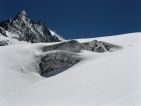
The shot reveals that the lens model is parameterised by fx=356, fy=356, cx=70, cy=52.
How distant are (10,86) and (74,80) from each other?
506cm

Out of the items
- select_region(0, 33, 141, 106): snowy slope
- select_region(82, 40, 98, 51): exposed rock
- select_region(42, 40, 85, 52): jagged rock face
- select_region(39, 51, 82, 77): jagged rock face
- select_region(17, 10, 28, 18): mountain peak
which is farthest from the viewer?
select_region(17, 10, 28, 18): mountain peak

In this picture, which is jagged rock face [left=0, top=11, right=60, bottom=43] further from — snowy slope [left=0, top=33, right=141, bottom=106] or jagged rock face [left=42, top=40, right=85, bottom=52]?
snowy slope [left=0, top=33, right=141, bottom=106]

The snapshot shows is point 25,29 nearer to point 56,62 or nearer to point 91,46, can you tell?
point 91,46

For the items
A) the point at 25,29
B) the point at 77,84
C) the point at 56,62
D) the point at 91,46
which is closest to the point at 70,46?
the point at 91,46

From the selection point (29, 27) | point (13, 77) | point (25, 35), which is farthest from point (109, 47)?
point (29, 27)

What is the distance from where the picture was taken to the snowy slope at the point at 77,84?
50.5 feet

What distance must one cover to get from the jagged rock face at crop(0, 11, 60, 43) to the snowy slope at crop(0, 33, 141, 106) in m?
101

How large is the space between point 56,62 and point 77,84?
9587mm

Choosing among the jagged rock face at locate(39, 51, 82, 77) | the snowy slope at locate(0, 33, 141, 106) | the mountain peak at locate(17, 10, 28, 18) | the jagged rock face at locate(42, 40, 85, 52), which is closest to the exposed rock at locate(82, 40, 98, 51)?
the jagged rock face at locate(42, 40, 85, 52)

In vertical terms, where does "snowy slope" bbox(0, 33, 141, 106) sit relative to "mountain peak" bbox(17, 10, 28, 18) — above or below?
below

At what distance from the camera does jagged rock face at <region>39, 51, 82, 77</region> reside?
1134 inches

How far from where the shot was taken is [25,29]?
155 m

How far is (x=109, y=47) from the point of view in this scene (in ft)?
115

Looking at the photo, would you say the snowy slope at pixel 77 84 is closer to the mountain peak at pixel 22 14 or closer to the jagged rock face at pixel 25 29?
the jagged rock face at pixel 25 29
